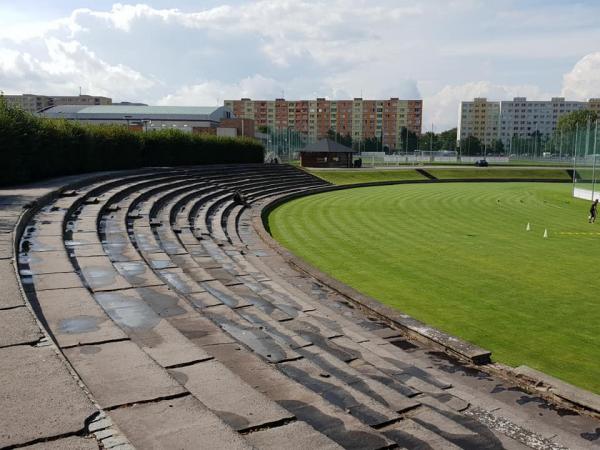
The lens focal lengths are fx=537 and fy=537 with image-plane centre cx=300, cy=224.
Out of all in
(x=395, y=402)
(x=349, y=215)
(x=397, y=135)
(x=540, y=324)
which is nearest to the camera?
(x=395, y=402)

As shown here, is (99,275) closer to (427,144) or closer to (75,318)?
(75,318)

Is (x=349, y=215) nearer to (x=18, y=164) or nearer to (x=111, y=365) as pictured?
(x=18, y=164)

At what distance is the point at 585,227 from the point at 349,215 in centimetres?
1259

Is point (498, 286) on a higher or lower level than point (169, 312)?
lower

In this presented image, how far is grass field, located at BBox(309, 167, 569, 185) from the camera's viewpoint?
189 ft

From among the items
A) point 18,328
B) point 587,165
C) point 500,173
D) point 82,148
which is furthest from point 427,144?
point 18,328

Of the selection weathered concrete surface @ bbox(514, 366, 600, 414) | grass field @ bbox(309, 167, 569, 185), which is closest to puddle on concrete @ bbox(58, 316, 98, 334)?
weathered concrete surface @ bbox(514, 366, 600, 414)

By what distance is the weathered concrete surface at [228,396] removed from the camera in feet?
16.8

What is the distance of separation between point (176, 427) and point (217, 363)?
175cm

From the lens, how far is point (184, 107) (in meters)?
95.6

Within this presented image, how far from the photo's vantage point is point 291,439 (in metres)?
4.72

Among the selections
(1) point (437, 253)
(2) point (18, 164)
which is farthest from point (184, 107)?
(1) point (437, 253)

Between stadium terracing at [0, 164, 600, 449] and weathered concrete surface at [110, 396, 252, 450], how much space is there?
0.05 ft

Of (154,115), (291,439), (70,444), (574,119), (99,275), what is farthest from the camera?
(574,119)
